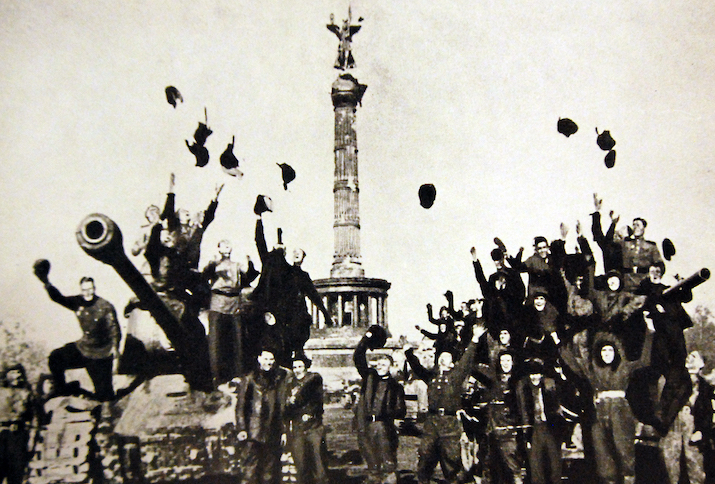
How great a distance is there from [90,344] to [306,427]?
2.16m

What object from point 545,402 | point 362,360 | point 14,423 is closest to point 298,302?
point 362,360

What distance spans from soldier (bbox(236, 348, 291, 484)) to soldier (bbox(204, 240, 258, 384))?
0.40m

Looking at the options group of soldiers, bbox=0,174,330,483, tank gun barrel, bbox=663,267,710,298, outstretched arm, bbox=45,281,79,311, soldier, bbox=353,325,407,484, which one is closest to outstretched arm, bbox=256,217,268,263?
group of soldiers, bbox=0,174,330,483

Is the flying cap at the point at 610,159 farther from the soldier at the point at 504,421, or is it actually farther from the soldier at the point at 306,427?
the soldier at the point at 306,427

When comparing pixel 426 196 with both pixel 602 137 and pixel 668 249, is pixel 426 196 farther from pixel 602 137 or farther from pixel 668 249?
pixel 668 249

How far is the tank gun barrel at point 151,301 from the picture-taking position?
462cm

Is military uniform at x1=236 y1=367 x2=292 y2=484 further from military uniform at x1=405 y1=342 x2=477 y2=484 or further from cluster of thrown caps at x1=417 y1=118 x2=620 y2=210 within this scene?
cluster of thrown caps at x1=417 y1=118 x2=620 y2=210

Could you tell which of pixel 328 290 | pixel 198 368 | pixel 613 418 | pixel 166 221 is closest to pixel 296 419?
pixel 198 368

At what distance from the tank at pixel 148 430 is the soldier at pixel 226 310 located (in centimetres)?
39

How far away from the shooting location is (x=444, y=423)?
630 centimetres

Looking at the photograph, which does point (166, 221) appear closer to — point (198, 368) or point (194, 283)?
point (194, 283)

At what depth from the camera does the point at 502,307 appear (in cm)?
742

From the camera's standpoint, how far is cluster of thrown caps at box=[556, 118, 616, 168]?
8.82m

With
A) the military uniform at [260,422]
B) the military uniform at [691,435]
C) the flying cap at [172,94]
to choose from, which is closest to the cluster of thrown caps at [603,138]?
the military uniform at [691,435]
